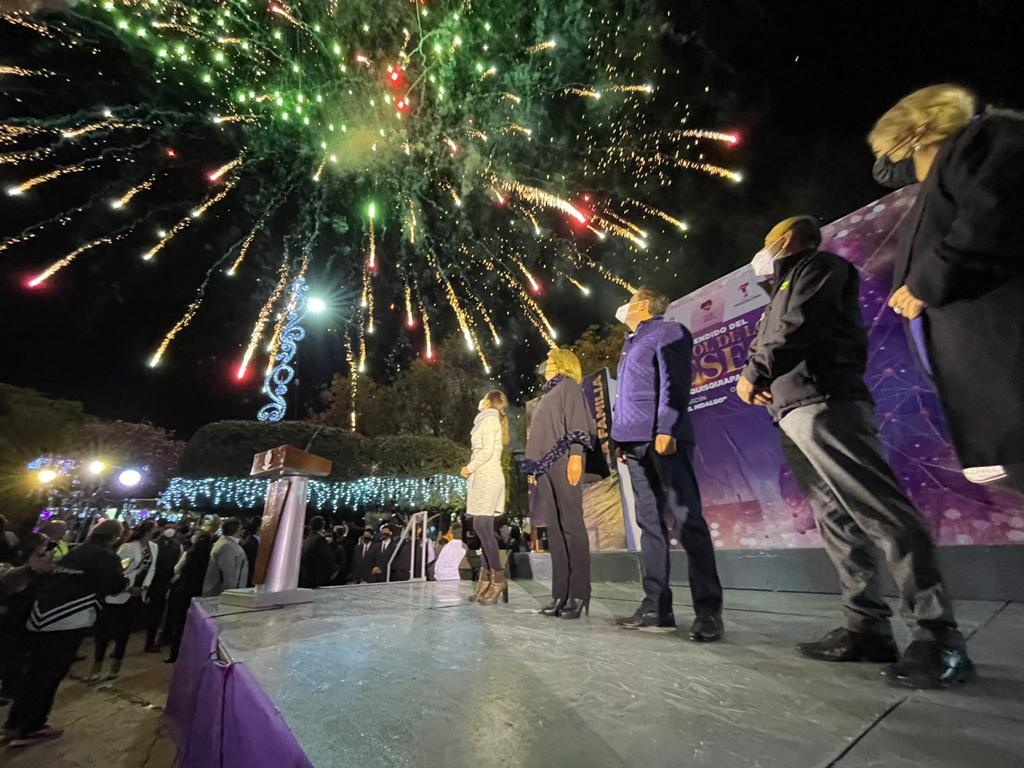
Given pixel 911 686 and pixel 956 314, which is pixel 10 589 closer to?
pixel 911 686


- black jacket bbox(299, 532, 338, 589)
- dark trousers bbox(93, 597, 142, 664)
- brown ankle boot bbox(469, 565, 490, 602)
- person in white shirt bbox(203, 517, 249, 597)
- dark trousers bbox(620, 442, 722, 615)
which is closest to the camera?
dark trousers bbox(620, 442, 722, 615)

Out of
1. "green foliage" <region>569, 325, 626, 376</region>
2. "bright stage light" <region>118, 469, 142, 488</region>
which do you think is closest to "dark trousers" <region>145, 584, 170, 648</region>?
"green foliage" <region>569, 325, 626, 376</region>

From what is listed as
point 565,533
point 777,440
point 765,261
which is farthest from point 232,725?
point 777,440

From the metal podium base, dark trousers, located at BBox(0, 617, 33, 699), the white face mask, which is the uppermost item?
the white face mask

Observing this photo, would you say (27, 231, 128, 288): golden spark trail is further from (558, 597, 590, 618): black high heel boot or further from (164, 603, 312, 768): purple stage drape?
(558, 597, 590, 618): black high heel boot

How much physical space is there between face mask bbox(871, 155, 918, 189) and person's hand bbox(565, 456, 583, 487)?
6.87 ft

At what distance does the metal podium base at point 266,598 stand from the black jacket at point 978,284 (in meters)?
4.98

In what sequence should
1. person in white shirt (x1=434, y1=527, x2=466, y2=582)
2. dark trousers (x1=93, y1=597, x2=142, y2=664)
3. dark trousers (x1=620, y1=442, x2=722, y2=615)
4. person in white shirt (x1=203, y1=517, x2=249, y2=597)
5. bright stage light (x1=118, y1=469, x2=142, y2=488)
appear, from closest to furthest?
1. dark trousers (x1=620, y1=442, x2=722, y2=615)
2. dark trousers (x1=93, y1=597, x2=142, y2=664)
3. person in white shirt (x1=203, y1=517, x2=249, y2=597)
4. person in white shirt (x1=434, y1=527, x2=466, y2=582)
5. bright stage light (x1=118, y1=469, x2=142, y2=488)

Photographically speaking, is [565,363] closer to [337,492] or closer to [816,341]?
[816,341]

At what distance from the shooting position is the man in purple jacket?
7.77 feet

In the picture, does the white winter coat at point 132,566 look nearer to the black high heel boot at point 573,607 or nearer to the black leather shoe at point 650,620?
the black high heel boot at point 573,607

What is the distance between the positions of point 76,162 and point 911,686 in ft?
66.3

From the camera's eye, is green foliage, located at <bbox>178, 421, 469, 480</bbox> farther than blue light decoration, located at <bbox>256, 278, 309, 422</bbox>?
Yes

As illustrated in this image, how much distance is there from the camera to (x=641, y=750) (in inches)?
37.9
